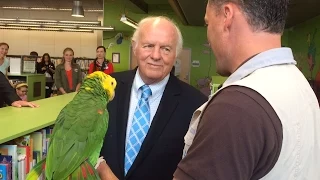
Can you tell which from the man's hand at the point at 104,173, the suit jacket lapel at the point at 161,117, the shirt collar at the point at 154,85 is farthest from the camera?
the shirt collar at the point at 154,85

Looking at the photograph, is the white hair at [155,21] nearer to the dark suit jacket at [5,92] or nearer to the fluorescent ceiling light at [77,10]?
the dark suit jacket at [5,92]

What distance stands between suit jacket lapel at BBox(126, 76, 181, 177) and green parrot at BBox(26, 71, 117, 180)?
40 cm

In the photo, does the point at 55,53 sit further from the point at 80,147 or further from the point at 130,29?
the point at 80,147

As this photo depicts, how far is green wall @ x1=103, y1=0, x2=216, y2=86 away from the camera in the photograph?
37.7 feet

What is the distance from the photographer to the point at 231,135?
719 mm

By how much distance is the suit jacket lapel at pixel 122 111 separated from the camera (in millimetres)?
1609

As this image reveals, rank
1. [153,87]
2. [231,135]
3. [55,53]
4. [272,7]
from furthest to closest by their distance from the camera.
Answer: [55,53]
[153,87]
[272,7]
[231,135]

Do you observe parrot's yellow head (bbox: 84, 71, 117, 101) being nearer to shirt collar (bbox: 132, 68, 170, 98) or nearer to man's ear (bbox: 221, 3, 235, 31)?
shirt collar (bbox: 132, 68, 170, 98)

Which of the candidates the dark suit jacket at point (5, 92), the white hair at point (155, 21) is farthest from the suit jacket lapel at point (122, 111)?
the dark suit jacket at point (5, 92)

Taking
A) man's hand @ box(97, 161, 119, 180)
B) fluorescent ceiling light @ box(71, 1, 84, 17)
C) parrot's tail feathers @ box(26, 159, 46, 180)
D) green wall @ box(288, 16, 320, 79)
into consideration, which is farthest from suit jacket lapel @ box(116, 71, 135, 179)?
fluorescent ceiling light @ box(71, 1, 84, 17)

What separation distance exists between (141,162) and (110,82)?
48cm

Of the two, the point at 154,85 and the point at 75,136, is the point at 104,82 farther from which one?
the point at 154,85

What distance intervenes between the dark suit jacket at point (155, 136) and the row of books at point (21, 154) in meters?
0.60

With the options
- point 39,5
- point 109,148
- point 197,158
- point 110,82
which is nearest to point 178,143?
point 109,148
